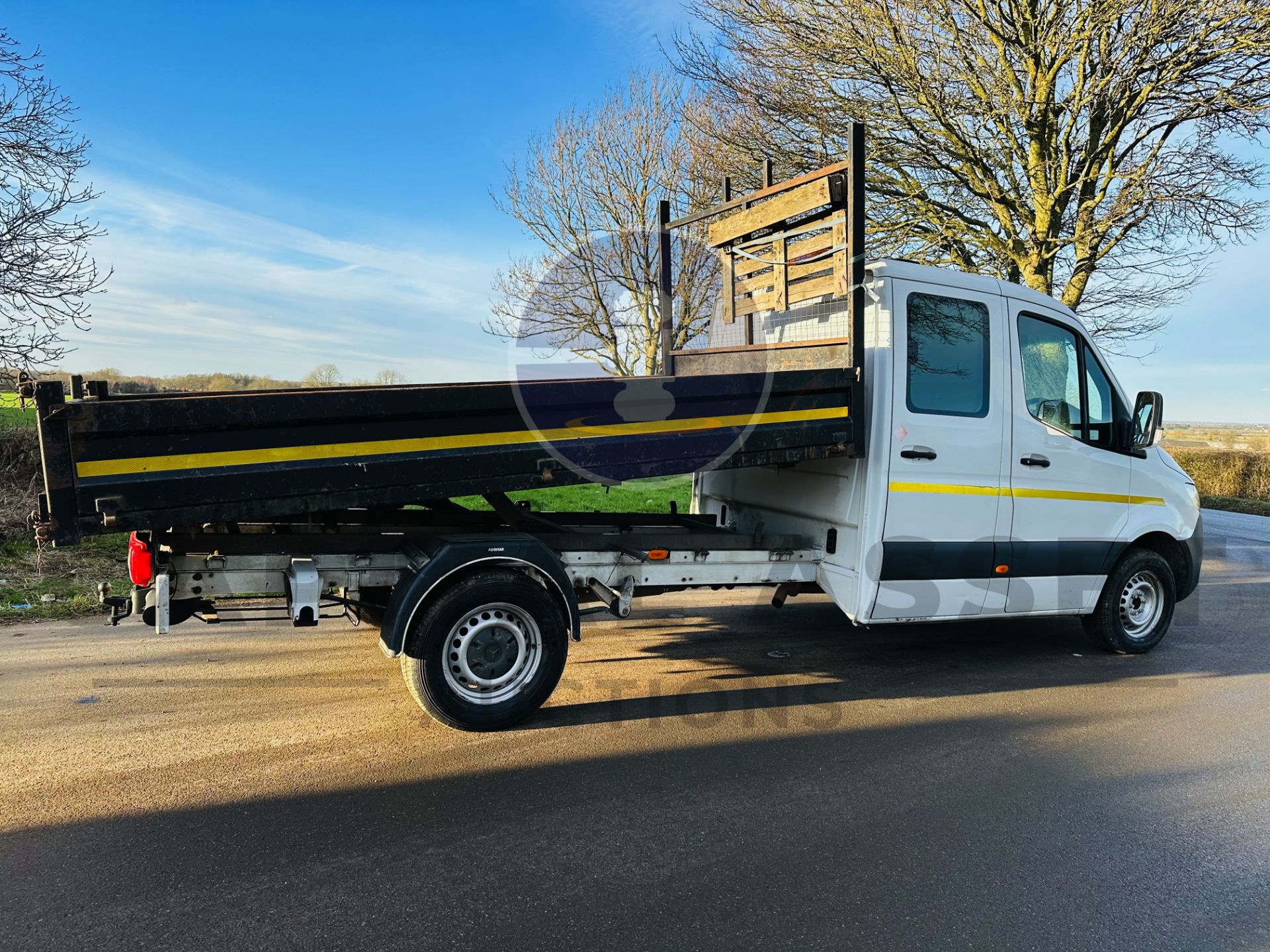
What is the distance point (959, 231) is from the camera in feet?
38.5

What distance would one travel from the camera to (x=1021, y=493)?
582 cm

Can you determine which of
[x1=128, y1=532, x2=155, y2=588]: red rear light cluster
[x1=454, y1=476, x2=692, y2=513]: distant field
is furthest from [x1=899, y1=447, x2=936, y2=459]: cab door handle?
[x1=454, y1=476, x2=692, y2=513]: distant field

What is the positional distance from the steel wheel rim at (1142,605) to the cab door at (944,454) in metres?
1.60

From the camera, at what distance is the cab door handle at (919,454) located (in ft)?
17.6

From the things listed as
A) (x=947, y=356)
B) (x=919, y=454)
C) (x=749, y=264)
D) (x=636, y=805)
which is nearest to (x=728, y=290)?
(x=749, y=264)

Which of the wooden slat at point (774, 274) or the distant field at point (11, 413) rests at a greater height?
the wooden slat at point (774, 274)

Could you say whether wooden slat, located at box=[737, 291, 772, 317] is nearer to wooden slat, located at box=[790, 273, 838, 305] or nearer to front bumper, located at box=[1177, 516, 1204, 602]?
wooden slat, located at box=[790, 273, 838, 305]

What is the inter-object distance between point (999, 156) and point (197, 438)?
1106 centimetres

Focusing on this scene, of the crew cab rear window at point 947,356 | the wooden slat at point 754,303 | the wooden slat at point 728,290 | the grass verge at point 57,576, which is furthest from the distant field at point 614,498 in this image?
the crew cab rear window at point 947,356

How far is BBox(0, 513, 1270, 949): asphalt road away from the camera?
2.99 m

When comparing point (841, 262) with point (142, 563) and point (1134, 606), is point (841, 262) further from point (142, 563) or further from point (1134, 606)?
point (142, 563)

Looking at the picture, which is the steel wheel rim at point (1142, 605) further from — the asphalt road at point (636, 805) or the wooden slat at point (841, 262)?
the wooden slat at point (841, 262)

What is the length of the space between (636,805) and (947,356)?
11.2ft

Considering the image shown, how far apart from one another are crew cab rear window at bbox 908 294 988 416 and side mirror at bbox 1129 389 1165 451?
147cm
